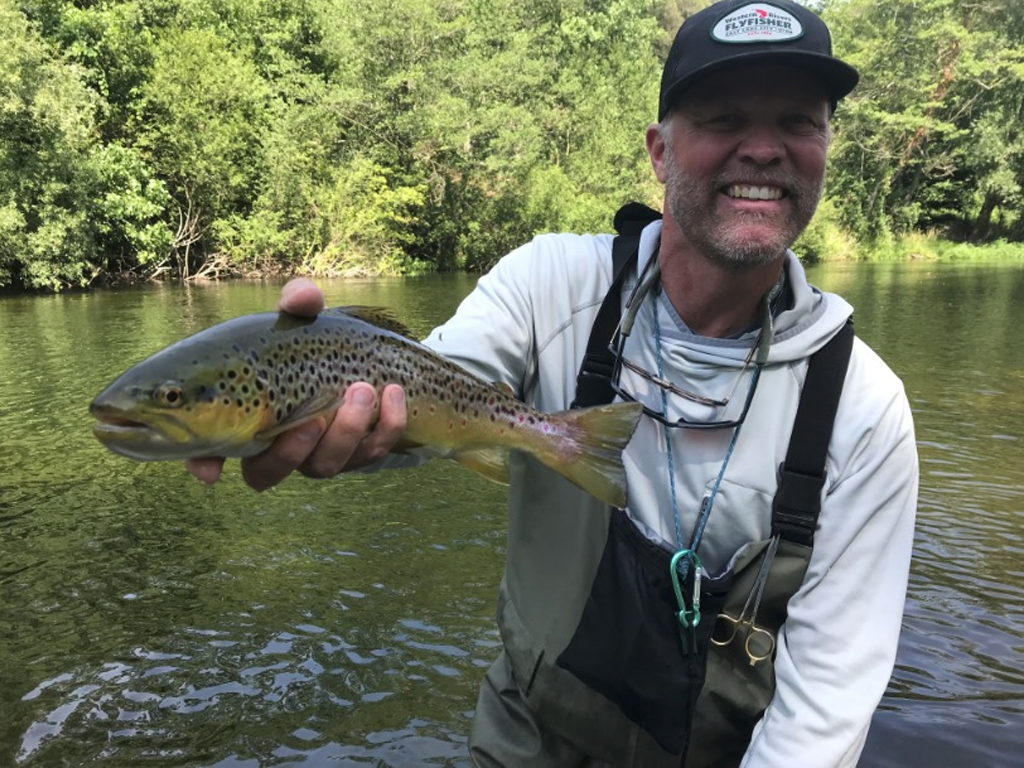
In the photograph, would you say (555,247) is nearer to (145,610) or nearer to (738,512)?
(738,512)

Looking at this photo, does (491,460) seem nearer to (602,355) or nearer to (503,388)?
(503,388)

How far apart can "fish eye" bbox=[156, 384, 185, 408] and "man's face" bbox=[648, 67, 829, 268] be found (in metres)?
1.46

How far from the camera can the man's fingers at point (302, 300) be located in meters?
2.04

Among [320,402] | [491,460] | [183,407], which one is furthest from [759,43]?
[183,407]

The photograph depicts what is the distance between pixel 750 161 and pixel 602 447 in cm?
94

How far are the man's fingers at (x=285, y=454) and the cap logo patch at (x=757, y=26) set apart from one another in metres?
1.54

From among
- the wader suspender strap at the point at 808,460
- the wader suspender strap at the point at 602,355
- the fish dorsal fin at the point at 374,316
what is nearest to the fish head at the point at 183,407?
Result: the fish dorsal fin at the point at 374,316

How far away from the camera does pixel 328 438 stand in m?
1.96

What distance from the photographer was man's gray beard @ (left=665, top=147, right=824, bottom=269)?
2299 millimetres

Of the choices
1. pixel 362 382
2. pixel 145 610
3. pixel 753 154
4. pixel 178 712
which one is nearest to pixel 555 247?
pixel 753 154

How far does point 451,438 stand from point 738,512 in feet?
2.75

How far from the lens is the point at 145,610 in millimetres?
5801

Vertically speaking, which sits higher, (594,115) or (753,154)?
(594,115)

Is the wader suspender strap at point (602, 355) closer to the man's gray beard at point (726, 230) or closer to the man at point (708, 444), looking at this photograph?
the man at point (708, 444)
